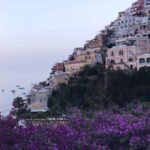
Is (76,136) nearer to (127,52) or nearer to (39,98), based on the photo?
(127,52)

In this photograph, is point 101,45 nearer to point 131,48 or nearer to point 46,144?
point 131,48

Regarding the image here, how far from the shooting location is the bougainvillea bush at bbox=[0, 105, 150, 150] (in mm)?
5562

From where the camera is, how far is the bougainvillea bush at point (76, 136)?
219 inches

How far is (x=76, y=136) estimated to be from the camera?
5961mm

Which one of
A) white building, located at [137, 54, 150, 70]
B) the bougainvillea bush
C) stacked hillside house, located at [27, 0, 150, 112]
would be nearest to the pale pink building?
stacked hillside house, located at [27, 0, 150, 112]

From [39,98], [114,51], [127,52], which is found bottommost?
[39,98]

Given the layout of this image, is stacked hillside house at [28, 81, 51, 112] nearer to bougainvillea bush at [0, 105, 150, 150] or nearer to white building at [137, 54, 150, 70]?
white building at [137, 54, 150, 70]

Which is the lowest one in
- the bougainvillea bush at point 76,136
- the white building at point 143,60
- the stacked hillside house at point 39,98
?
the stacked hillside house at point 39,98

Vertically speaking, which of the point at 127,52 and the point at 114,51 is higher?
the point at 114,51

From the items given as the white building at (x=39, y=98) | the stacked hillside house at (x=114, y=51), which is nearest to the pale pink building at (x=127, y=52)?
the stacked hillside house at (x=114, y=51)

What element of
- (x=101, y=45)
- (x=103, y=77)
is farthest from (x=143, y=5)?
(x=103, y=77)

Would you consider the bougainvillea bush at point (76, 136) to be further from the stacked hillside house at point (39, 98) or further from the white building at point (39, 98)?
the white building at point (39, 98)

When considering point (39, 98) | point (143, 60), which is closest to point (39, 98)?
point (39, 98)

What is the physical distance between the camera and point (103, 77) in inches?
2154
